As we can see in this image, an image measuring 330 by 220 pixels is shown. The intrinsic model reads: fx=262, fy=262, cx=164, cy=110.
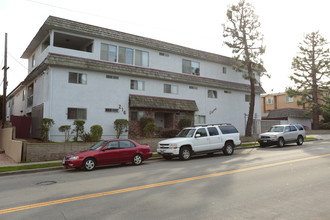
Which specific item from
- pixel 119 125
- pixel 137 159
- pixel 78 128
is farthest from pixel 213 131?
pixel 78 128

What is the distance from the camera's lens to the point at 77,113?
1983 cm

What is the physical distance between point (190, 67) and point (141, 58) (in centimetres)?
578

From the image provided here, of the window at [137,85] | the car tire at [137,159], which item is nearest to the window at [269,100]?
the window at [137,85]

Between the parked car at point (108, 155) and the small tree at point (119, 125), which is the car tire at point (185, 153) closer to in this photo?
the parked car at point (108, 155)

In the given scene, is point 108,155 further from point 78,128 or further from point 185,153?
point 78,128

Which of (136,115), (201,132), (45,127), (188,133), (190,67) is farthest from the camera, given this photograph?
(190,67)

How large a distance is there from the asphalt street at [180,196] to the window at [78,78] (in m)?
11.6

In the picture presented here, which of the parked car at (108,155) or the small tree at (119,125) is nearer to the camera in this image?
the parked car at (108,155)

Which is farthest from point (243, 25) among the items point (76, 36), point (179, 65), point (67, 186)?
point (67, 186)

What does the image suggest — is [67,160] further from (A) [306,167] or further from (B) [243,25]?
(B) [243,25]

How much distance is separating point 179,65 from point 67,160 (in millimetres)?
16801

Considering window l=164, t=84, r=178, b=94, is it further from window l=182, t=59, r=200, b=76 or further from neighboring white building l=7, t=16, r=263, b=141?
window l=182, t=59, r=200, b=76

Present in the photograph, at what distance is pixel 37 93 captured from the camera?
22000 millimetres

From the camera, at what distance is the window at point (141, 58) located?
2333cm
